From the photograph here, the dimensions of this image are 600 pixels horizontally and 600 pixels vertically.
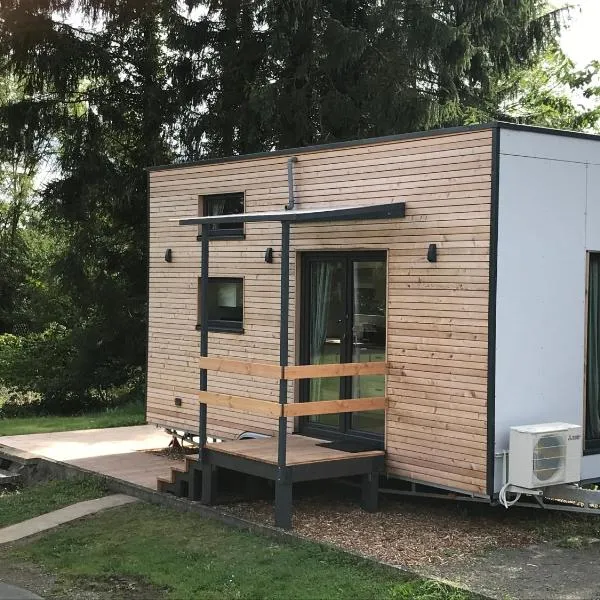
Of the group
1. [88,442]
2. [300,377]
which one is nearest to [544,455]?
[300,377]

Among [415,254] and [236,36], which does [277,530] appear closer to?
[415,254]

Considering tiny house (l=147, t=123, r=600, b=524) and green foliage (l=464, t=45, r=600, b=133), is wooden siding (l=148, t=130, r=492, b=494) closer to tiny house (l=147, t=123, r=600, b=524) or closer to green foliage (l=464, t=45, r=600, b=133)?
tiny house (l=147, t=123, r=600, b=524)

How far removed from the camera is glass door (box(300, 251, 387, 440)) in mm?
9805

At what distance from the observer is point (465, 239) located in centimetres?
867

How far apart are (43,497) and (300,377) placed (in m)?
3.73

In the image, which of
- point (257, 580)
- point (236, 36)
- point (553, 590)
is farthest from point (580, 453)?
point (236, 36)

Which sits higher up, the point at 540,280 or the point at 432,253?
the point at 432,253

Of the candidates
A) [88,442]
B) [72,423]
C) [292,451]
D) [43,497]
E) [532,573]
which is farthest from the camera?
[72,423]

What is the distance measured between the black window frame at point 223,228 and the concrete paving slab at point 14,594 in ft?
16.2

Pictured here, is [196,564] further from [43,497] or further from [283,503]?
[43,497]

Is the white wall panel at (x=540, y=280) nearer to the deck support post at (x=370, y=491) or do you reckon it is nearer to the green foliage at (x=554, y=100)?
the deck support post at (x=370, y=491)

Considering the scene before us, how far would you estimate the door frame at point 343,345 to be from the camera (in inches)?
388

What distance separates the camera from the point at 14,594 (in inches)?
290

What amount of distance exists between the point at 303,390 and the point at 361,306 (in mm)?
1242
